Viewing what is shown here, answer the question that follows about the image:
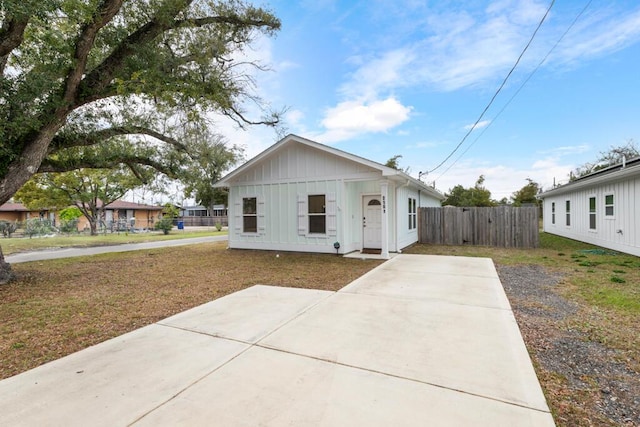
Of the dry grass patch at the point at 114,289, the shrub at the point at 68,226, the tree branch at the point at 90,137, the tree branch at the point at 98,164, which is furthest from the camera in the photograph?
the shrub at the point at 68,226

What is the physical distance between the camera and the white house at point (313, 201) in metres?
9.95

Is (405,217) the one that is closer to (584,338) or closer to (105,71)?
(584,338)

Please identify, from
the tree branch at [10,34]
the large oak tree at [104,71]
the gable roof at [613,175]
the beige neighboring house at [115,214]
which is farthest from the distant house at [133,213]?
the gable roof at [613,175]

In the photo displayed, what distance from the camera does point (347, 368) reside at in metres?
2.70

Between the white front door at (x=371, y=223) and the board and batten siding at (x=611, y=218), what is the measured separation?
7717 millimetres

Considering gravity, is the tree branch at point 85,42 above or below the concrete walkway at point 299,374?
above

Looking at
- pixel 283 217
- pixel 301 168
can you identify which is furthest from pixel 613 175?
pixel 283 217

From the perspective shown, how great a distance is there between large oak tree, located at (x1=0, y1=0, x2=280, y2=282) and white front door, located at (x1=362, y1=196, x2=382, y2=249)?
5.31 metres

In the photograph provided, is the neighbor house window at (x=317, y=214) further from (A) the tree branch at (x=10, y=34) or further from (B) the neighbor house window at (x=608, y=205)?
(B) the neighbor house window at (x=608, y=205)

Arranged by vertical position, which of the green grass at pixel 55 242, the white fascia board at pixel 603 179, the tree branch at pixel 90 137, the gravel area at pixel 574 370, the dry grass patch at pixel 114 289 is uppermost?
Result: the tree branch at pixel 90 137

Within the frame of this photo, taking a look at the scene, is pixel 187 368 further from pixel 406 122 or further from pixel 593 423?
pixel 406 122

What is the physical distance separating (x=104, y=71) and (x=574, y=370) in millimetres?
9107

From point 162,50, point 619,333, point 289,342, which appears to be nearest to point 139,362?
point 289,342

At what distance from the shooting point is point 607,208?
1116 centimetres
